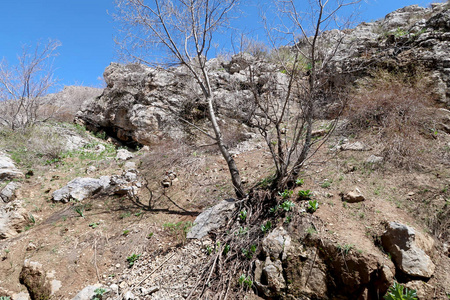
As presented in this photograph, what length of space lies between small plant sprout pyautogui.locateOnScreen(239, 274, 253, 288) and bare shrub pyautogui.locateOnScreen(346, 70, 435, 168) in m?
3.01

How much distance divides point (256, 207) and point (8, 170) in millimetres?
6323

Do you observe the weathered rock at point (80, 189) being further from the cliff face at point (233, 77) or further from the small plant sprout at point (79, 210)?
the cliff face at point (233, 77)

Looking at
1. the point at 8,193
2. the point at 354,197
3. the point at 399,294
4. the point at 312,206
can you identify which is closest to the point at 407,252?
the point at 399,294

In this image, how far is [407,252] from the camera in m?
2.27

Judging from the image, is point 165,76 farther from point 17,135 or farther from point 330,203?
point 330,203

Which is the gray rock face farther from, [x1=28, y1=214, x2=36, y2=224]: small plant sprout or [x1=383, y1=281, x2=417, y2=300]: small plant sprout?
[x1=28, y1=214, x2=36, y2=224]: small plant sprout

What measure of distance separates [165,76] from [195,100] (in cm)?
158

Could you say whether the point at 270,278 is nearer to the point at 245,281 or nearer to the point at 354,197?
the point at 245,281

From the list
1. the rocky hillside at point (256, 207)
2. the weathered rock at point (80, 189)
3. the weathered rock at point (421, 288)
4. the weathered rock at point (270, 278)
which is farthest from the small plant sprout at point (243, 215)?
the weathered rock at point (80, 189)

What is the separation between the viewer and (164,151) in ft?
21.7

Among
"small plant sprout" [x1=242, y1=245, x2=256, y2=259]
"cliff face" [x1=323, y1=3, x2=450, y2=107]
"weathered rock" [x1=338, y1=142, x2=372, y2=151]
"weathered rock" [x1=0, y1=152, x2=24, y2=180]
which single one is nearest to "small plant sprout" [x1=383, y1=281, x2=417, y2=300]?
"small plant sprout" [x1=242, y1=245, x2=256, y2=259]

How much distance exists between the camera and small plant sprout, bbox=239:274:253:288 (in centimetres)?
265

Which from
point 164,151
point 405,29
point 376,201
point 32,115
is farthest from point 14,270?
point 405,29

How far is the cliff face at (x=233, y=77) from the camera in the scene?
602cm
